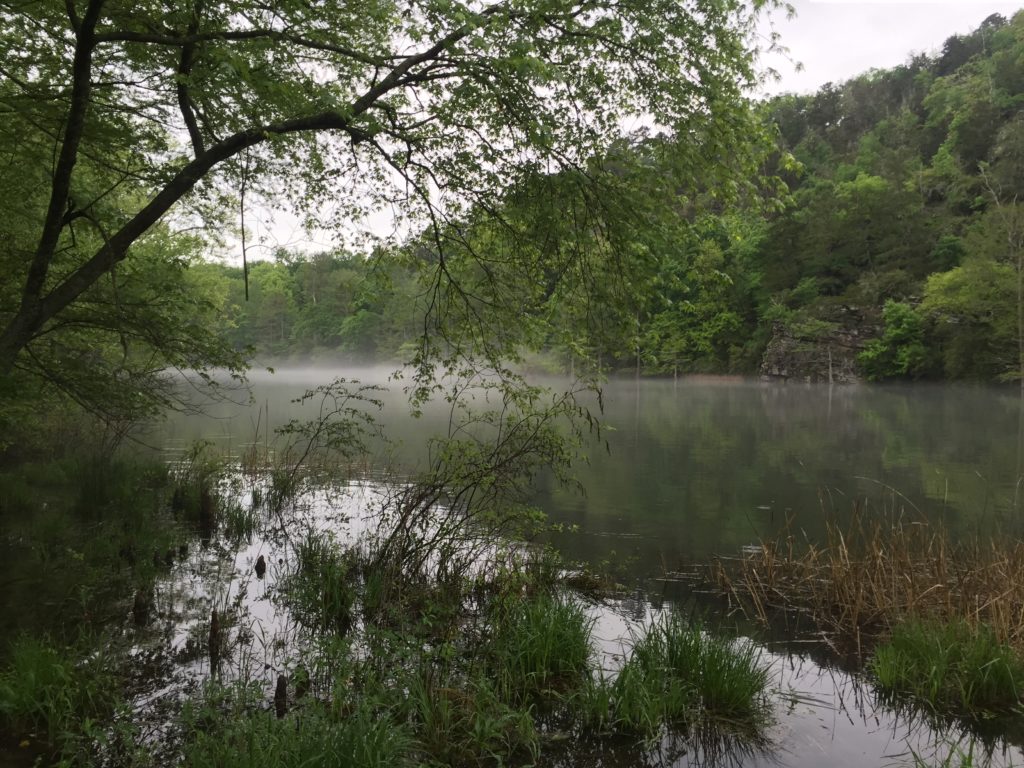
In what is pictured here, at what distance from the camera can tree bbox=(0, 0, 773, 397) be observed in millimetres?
5035

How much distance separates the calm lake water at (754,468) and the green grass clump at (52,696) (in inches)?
199

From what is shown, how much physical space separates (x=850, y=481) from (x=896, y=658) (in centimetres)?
1085

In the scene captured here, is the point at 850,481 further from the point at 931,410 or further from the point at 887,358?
the point at 887,358

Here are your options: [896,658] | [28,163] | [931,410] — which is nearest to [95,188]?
[28,163]

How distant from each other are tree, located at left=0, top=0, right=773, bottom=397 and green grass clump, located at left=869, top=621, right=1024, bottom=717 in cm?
400

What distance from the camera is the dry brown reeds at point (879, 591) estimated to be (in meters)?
5.83

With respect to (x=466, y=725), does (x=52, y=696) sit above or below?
above

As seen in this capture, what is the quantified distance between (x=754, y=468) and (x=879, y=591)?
11.0m

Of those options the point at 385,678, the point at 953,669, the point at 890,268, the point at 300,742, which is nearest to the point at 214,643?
the point at 385,678

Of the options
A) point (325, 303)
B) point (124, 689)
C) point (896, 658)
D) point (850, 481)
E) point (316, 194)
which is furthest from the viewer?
point (325, 303)

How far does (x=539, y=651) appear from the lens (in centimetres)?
509

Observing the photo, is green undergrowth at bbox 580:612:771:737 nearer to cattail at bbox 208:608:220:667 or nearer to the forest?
the forest

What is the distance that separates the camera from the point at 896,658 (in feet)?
17.2

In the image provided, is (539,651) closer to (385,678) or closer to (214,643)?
(385,678)
